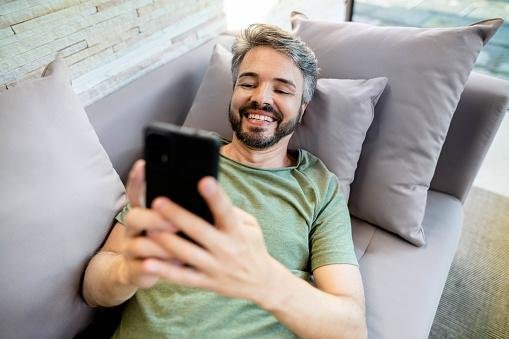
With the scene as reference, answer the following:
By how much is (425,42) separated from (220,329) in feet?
3.04

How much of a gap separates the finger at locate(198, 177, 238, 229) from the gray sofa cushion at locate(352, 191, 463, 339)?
1.96 feet

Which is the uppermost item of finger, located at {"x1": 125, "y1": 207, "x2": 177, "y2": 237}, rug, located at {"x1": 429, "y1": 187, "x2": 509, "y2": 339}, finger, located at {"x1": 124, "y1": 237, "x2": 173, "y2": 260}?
finger, located at {"x1": 125, "y1": 207, "x2": 177, "y2": 237}

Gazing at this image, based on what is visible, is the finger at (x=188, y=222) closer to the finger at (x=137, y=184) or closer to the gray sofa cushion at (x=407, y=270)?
the finger at (x=137, y=184)

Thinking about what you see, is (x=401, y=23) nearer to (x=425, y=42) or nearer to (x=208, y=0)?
(x=208, y=0)

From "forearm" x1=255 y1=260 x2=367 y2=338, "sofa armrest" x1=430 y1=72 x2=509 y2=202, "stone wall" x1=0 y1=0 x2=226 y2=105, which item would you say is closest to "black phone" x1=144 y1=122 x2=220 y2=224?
"forearm" x1=255 y1=260 x2=367 y2=338

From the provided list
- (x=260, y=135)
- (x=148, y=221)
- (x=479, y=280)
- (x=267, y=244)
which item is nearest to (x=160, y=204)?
(x=148, y=221)

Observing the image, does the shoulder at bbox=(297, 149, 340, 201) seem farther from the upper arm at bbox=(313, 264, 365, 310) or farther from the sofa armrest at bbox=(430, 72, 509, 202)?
the sofa armrest at bbox=(430, 72, 509, 202)

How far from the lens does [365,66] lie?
42.8 inches

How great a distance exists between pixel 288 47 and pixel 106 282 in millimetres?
776

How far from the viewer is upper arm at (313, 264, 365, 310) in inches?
30.8

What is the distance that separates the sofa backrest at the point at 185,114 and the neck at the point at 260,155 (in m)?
0.34

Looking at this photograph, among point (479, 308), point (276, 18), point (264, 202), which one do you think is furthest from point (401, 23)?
point (264, 202)

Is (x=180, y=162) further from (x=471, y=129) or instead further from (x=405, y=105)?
(x=471, y=129)

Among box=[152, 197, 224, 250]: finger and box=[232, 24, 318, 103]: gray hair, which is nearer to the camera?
box=[152, 197, 224, 250]: finger
